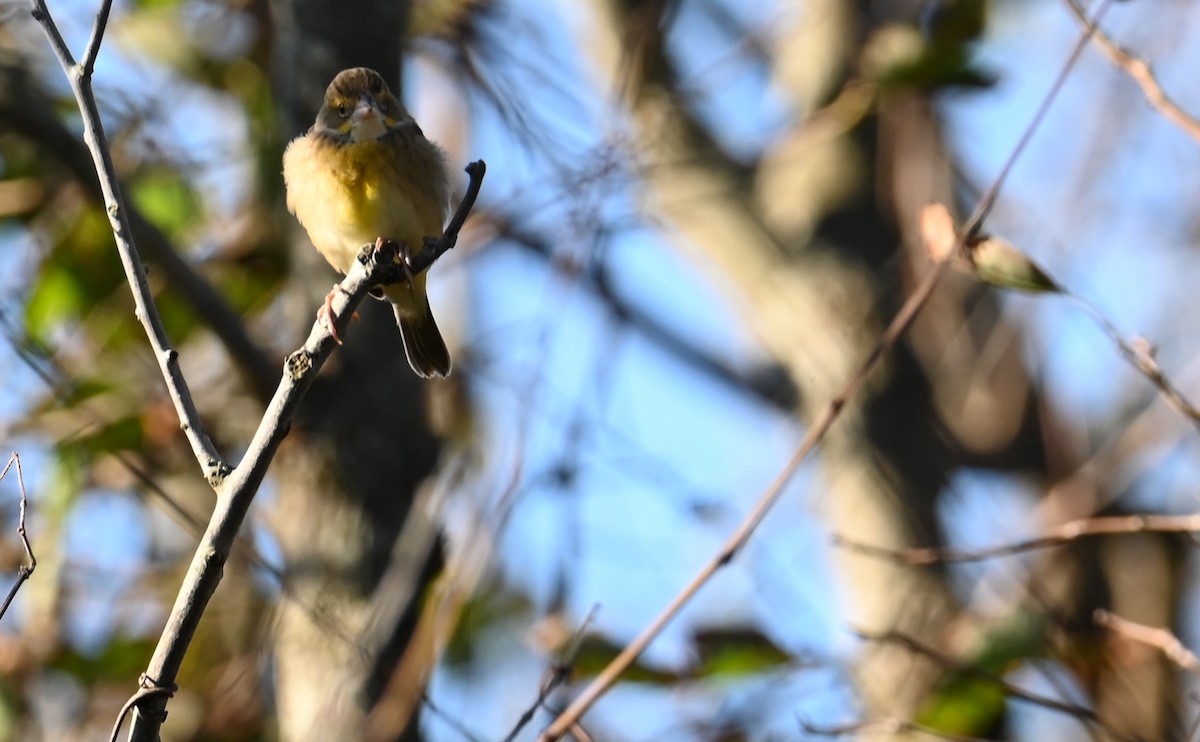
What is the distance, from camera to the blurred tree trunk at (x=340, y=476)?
13.8ft

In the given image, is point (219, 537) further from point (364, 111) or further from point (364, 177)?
point (364, 111)

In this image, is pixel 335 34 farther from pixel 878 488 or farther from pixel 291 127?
pixel 878 488

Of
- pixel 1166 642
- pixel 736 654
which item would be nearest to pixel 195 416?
pixel 1166 642

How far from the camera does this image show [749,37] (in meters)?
6.99

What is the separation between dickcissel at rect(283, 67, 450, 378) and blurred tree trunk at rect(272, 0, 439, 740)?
312 millimetres

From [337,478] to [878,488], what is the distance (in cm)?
282

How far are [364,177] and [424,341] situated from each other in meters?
0.62

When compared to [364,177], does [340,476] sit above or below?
below

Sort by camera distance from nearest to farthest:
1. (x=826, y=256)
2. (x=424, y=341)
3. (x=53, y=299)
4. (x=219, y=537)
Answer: (x=219, y=537)
(x=424, y=341)
(x=53, y=299)
(x=826, y=256)

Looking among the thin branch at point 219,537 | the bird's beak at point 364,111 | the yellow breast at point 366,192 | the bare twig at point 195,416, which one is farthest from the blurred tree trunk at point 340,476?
the thin branch at point 219,537

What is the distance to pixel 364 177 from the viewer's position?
400 centimetres

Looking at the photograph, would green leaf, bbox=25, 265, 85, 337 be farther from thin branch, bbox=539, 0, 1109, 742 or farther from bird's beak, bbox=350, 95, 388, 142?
thin branch, bbox=539, 0, 1109, 742

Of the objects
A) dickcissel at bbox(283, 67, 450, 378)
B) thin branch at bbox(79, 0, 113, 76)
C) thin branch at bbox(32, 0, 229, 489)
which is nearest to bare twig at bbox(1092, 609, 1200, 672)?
thin branch at bbox(32, 0, 229, 489)

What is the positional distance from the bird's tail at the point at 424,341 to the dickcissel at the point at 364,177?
0.18 ft
